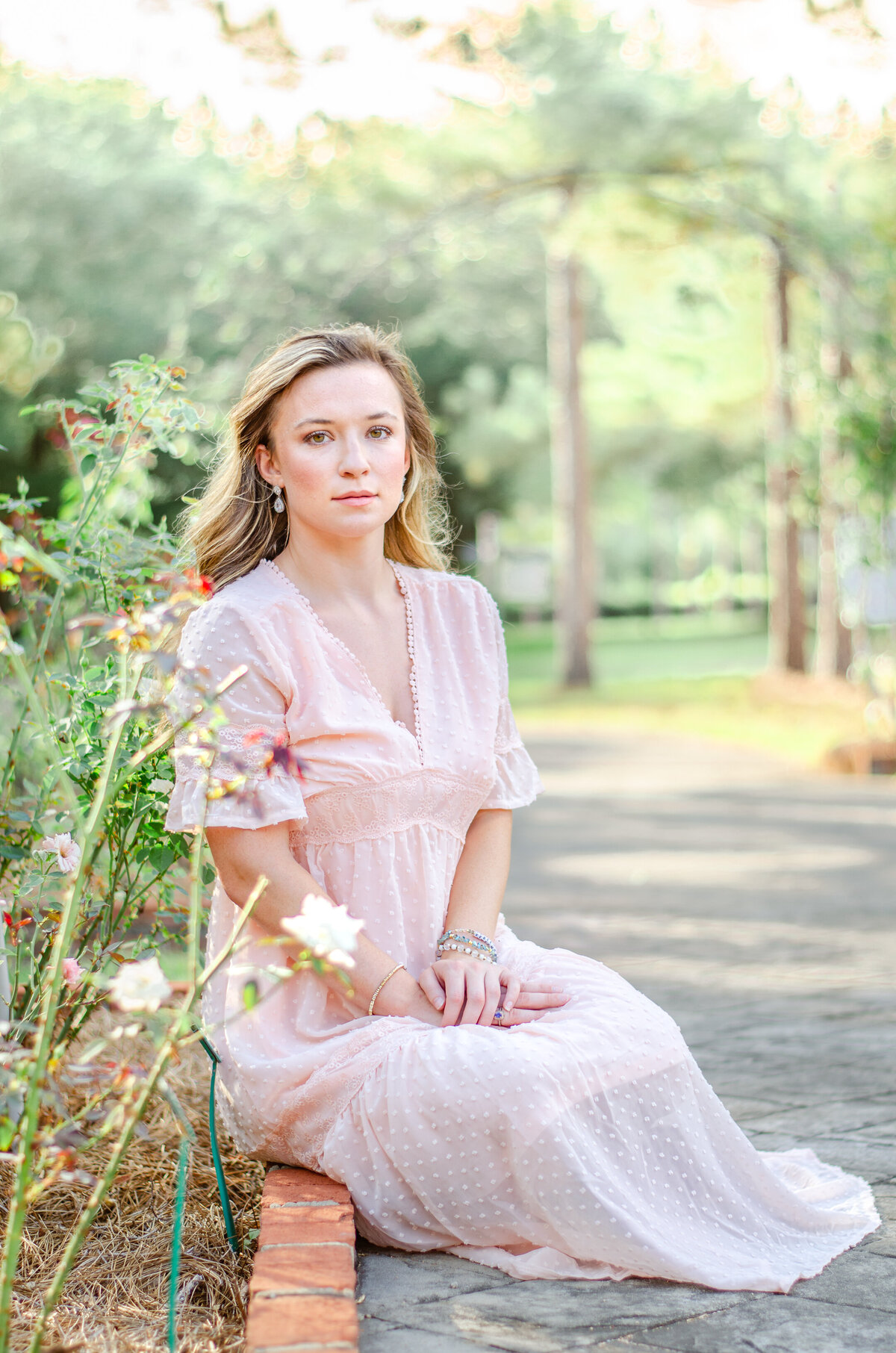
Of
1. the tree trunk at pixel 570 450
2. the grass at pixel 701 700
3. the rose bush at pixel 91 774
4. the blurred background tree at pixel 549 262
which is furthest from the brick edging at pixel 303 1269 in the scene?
the tree trunk at pixel 570 450

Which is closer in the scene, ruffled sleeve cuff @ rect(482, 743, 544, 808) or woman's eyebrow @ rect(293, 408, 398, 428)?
woman's eyebrow @ rect(293, 408, 398, 428)

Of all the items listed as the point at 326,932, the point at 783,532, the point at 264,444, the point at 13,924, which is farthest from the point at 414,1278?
the point at 783,532

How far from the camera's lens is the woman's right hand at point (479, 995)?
2473 millimetres

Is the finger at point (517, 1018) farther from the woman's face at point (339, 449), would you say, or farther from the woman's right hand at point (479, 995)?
the woman's face at point (339, 449)

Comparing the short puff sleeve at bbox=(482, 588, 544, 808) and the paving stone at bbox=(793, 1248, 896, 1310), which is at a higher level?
the short puff sleeve at bbox=(482, 588, 544, 808)

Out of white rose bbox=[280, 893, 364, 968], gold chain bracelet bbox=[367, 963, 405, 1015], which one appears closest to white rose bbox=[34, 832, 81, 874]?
gold chain bracelet bbox=[367, 963, 405, 1015]

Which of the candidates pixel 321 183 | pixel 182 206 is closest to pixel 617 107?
pixel 321 183

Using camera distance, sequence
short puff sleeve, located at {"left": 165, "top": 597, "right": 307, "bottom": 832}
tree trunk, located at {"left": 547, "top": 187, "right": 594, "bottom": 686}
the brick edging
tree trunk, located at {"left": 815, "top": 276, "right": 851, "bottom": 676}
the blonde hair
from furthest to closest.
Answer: tree trunk, located at {"left": 547, "top": 187, "right": 594, "bottom": 686} → tree trunk, located at {"left": 815, "top": 276, "right": 851, "bottom": 676} → the blonde hair → short puff sleeve, located at {"left": 165, "top": 597, "right": 307, "bottom": 832} → the brick edging

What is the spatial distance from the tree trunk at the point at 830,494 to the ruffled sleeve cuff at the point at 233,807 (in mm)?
9503

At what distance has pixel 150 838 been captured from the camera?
273 cm

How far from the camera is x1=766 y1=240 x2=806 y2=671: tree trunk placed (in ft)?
55.7

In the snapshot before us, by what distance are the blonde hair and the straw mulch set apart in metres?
1.03

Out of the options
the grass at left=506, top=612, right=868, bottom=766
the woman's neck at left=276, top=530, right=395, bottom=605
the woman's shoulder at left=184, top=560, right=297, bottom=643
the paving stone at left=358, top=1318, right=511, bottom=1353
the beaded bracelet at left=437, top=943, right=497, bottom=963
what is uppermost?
the woman's neck at left=276, top=530, right=395, bottom=605

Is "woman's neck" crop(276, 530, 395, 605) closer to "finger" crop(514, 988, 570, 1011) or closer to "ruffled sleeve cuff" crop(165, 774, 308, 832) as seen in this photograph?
"ruffled sleeve cuff" crop(165, 774, 308, 832)
